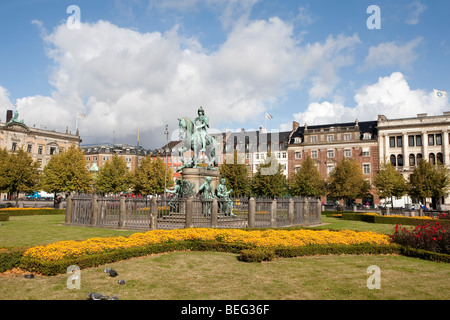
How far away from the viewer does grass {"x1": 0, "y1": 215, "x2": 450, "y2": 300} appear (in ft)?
25.7

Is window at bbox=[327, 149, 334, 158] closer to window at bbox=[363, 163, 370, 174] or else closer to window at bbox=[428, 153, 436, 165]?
window at bbox=[363, 163, 370, 174]

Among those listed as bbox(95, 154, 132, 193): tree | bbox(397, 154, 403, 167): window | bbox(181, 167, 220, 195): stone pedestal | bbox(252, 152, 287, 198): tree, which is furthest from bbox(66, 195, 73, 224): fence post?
bbox(397, 154, 403, 167): window

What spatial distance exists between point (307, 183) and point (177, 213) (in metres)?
39.9

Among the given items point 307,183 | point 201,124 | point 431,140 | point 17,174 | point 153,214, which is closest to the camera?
point 153,214

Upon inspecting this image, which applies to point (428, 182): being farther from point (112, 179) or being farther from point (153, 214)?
point (112, 179)

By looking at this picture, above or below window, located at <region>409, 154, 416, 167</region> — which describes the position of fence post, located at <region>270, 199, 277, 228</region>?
below

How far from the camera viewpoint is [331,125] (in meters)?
79.2

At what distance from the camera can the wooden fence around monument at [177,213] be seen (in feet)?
67.6

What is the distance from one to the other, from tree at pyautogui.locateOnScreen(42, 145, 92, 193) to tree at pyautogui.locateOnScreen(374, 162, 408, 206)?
46838 millimetres

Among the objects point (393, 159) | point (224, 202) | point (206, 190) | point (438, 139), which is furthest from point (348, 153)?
point (206, 190)

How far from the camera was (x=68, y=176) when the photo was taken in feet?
173

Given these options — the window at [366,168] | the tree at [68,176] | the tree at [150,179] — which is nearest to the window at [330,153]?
the window at [366,168]

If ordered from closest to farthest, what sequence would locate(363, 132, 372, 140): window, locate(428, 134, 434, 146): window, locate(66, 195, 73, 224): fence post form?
locate(66, 195, 73, 224): fence post < locate(428, 134, 434, 146): window < locate(363, 132, 372, 140): window

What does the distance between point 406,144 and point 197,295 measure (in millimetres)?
70855
